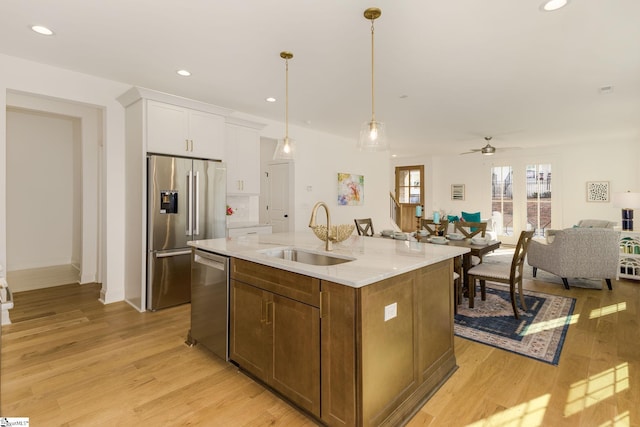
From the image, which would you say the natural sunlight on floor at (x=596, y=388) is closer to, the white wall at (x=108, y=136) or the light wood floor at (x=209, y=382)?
the light wood floor at (x=209, y=382)

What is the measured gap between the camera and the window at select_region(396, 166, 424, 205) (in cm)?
1040

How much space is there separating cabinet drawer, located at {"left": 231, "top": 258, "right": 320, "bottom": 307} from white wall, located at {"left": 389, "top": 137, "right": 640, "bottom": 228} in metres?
8.67

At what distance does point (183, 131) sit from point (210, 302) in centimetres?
239

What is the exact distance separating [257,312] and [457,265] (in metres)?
2.49

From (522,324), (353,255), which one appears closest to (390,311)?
(353,255)

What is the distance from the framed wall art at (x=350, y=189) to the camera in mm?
7023

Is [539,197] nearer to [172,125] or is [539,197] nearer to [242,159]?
[242,159]

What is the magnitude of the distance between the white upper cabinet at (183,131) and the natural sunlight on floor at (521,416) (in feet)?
12.7

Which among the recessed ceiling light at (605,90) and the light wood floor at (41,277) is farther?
the light wood floor at (41,277)

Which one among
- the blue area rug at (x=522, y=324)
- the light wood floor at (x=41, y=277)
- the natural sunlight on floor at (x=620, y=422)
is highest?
the light wood floor at (x=41, y=277)

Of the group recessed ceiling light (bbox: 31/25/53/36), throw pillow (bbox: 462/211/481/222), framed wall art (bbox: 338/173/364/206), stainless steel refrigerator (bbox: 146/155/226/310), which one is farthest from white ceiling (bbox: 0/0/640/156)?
throw pillow (bbox: 462/211/481/222)

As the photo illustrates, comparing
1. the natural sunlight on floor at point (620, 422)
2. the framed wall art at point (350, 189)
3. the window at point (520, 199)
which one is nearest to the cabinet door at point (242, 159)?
the framed wall art at point (350, 189)

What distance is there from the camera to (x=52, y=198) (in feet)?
18.8

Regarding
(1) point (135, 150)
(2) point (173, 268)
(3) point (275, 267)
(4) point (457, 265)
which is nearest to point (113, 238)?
(2) point (173, 268)
